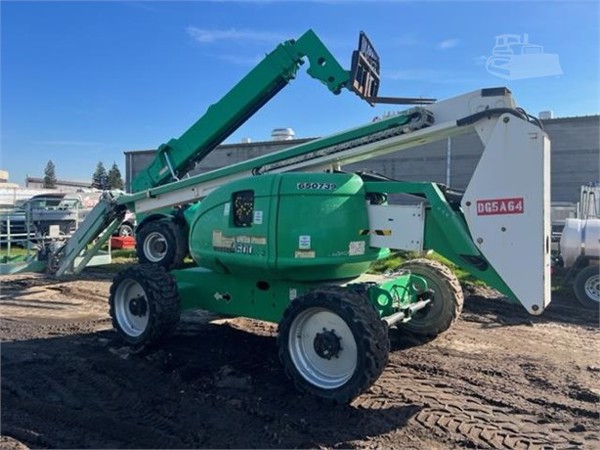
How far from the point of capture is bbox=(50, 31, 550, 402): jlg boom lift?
454 cm

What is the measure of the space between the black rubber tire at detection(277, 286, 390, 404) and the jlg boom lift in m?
0.01

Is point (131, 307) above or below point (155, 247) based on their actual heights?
below

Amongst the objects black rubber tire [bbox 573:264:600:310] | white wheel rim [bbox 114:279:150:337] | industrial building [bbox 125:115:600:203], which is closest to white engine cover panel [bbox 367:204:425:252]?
white wheel rim [bbox 114:279:150:337]

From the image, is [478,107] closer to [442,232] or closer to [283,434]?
[442,232]

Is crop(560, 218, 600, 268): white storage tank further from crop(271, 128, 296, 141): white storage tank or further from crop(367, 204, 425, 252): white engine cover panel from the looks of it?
crop(271, 128, 296, 141): white storage tank

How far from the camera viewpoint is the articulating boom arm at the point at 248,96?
848cm

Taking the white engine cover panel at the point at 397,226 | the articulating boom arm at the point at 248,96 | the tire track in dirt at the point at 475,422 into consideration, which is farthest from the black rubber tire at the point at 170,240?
the tire track in dirt at the point at 475,422

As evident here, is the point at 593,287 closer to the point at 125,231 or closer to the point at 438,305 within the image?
the point at 438,305

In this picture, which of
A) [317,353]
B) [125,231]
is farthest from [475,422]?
[125,231]

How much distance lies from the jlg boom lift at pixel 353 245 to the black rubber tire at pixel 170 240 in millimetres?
1854

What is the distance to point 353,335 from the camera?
14.8 feet

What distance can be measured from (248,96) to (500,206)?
5790 mm

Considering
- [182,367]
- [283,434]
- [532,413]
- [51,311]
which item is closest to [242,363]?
[182,367]

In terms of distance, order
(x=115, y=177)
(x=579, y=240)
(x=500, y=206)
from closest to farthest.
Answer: (x=500, y=206) → (x=579, y=240) → (x=115, y=177)
